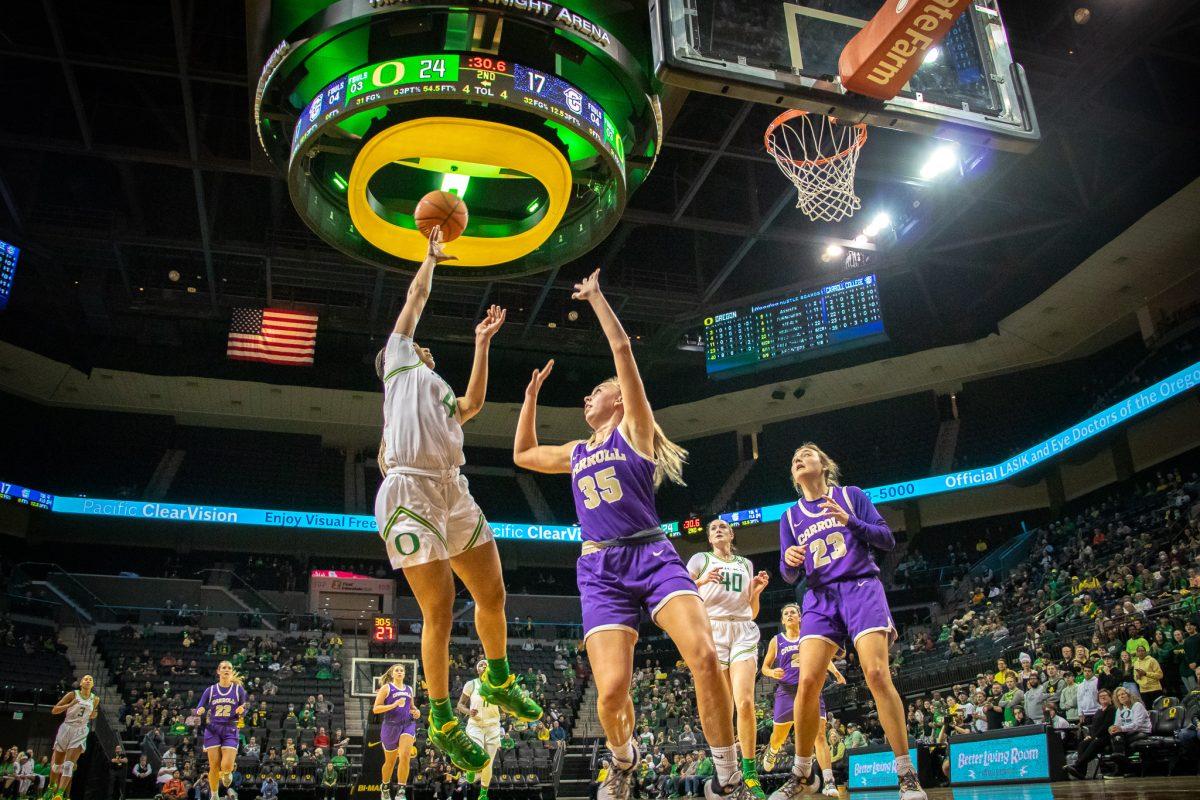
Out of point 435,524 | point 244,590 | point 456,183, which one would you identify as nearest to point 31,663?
point 244,590

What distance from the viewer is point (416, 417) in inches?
207

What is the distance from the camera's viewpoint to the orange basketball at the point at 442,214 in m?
6.47

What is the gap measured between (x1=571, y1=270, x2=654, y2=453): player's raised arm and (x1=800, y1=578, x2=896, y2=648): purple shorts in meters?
1.80

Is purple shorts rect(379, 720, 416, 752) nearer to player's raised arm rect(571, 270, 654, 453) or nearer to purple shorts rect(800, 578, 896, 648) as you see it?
purple shorts rect(800, 578, 896, 648)

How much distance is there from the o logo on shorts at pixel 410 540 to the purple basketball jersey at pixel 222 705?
8.17 meters

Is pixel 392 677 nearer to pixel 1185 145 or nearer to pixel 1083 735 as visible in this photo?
pixel 1083 735

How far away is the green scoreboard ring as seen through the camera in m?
10.2

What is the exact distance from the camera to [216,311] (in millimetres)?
23875

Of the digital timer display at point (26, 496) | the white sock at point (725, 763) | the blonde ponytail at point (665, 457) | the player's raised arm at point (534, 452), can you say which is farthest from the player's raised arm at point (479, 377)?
the digital timer display at point (26, 496)

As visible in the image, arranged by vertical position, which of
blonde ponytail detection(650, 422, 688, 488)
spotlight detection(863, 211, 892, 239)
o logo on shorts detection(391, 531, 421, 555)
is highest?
spotlight detection(863, 211, 892, 239)

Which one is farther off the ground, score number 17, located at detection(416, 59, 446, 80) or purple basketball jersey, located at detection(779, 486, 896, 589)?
score number 17, located at detection(416, 59, 446, 80)

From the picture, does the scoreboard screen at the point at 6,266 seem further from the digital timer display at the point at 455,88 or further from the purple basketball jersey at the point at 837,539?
the purple basketball jersey at the point at 837,539

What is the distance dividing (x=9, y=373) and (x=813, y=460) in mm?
28938

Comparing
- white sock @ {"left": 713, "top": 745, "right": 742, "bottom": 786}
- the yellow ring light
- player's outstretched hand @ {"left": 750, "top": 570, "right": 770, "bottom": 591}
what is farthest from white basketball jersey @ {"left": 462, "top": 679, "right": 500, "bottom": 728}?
white sock @ {"left": 713, "top": 745, "right": 742, "bottom": 786}
